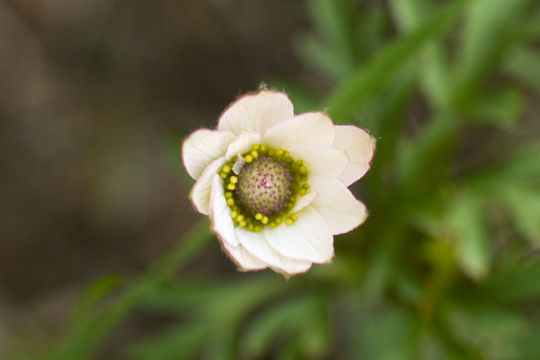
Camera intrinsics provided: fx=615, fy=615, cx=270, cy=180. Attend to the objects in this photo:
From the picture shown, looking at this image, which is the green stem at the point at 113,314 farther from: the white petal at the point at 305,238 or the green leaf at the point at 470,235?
the green leaf at the point at 470,235

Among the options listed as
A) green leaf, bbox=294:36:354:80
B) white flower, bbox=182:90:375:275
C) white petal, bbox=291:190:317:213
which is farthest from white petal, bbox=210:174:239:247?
green leaf, bbox=294:36:354:80

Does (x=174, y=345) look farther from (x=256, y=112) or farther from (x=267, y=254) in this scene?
(x=256, y=112)

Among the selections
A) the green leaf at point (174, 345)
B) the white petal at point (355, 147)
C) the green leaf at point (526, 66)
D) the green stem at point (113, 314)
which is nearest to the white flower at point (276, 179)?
the white petal at point (355, 147)

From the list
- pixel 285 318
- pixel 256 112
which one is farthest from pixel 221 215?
pixel 285 318

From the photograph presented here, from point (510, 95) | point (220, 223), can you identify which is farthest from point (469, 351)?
point (220, 223)

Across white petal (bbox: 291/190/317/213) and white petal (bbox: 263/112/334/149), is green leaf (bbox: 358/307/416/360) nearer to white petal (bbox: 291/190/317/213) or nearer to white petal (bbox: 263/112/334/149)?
white petal (bbox: 291/190/317/213)
